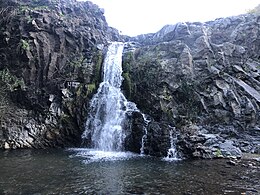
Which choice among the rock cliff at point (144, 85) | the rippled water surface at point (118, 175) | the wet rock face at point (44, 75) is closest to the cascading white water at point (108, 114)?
the rock cliff at point (144, 85)

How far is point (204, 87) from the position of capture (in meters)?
32.0

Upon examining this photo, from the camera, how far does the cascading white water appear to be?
28.2 m

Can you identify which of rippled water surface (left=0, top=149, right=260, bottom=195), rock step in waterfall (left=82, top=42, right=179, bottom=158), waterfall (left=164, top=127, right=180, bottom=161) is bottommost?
rippled water surface (left=0, top=149, right=260, bottom=195)

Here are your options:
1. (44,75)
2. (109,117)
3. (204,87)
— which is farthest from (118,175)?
(44,75)

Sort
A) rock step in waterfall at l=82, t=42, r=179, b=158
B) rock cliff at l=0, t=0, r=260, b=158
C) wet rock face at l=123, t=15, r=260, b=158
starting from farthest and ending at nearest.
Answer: rock step in waterfall at l=82, t=42, r=179, b=158 < rock cliff at l=0, t=0, r=260, b=158 < wet rock face at l=123, t=15, r=260, b=158

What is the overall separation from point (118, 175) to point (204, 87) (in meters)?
18.0

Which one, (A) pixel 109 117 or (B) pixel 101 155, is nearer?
(B) pixel 101 155

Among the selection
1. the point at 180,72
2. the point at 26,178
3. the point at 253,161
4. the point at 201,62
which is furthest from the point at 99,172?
the point at 201,62

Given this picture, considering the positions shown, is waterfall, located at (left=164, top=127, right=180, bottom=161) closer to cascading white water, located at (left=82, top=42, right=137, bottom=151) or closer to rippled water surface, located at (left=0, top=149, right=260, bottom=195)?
rippled water surface, located at (left=0, top=149, right=260, bottom=195)

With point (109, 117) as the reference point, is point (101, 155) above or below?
below

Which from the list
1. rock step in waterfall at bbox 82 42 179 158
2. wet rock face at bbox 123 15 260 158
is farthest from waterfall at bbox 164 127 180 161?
wet rock face at bbox 123 15 260 158

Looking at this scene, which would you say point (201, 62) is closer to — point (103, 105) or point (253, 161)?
point (103, 105)

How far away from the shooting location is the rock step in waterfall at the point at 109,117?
2808 cm

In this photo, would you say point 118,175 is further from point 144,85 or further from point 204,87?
point 204,87
